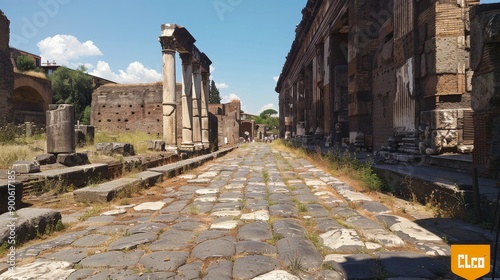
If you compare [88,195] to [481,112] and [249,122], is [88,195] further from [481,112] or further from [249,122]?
[249,122]

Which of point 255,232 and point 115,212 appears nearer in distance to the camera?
point 255,232

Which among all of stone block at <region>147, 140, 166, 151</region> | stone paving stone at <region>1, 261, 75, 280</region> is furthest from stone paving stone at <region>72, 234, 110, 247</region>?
stone block at <region>147, 140, 166, 151</region>

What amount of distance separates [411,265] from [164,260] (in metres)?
1.80

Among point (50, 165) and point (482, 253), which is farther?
point (50, 165)

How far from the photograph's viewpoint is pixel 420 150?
601 cm

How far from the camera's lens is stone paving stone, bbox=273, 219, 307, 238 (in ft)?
9.60

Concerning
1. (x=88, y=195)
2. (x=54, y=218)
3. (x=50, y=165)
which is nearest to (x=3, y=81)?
(x=50, y=165)

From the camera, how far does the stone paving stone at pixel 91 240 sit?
2.71 meters

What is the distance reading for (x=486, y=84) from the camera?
3.96 meters

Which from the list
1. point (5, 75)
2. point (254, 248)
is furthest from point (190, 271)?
point (5, 75)

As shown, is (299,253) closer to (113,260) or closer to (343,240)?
(343,240)

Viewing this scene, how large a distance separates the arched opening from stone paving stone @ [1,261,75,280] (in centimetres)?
2144

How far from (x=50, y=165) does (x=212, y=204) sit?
11.1ft

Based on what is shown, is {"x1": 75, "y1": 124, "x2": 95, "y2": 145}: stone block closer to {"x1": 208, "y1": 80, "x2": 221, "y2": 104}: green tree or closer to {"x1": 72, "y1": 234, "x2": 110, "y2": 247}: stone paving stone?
{"x1": 72, "y1": 234, "x2": 110, "y2": 247}: stone paving stone
